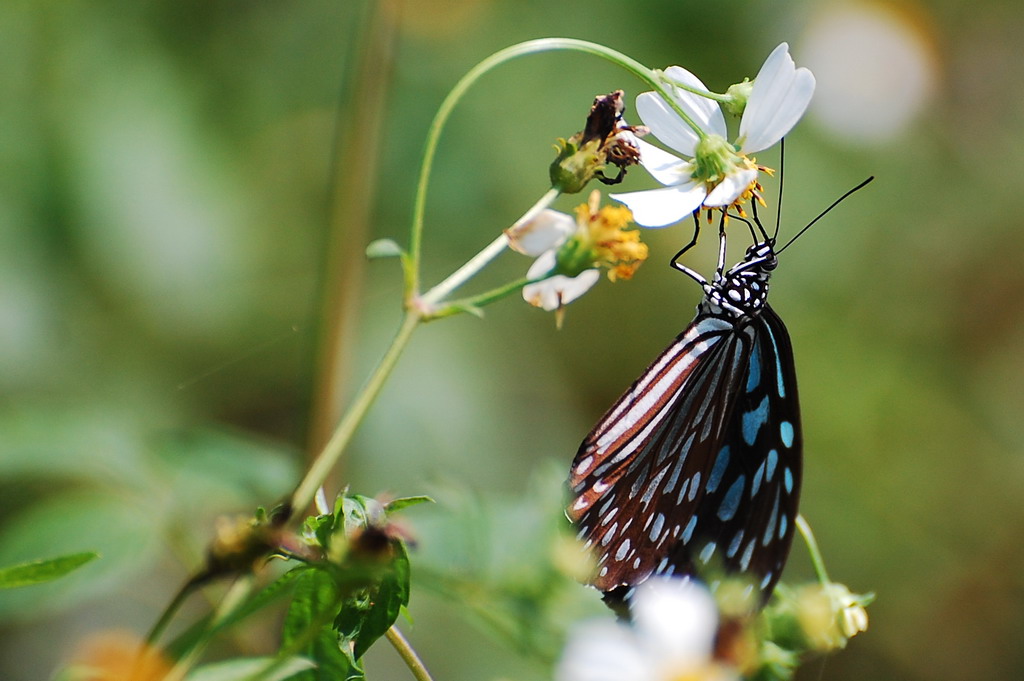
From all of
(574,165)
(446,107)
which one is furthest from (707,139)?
(446,107)

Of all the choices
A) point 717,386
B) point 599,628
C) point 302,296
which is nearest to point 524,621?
Result: point 717,386

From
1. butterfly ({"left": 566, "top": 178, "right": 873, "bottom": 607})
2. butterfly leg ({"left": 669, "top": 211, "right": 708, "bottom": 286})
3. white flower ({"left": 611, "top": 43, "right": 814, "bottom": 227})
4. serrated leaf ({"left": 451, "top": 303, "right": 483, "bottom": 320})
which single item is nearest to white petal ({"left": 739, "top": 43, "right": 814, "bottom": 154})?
white flower ({"left": 611, "top": 43, "right": 814, "bottom": 227})

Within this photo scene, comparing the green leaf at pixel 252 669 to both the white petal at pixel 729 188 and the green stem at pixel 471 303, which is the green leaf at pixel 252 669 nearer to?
the green stem at pixel 471 303

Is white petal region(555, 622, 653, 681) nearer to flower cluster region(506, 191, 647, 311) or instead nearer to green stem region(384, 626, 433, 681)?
green stem region(384, 626, 433, 681)

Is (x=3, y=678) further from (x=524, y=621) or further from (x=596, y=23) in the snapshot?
(x=596, y=23)

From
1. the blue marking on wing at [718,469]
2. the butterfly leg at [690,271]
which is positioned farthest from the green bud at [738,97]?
the blue marking on wing at [718,469]

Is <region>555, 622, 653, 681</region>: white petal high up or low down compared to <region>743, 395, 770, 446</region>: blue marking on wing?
down
